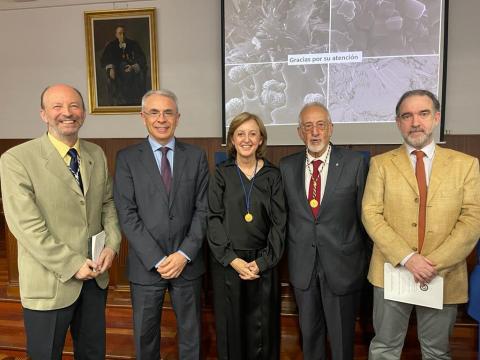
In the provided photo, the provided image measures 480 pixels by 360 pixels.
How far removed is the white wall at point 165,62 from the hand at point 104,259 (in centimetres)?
181

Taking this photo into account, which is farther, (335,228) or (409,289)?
(335,228)

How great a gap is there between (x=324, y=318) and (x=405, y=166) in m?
0.89

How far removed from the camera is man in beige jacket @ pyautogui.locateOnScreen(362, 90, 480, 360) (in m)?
1.70

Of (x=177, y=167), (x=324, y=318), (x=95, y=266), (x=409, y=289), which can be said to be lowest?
(x=324, y=318)

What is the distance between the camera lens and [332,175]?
6.23 ft

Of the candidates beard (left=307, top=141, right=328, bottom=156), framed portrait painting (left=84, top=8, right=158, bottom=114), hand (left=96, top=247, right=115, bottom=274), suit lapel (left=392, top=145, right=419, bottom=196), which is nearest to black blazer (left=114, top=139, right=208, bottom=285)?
hand (left=96, top=247, right=115, bottom=274)

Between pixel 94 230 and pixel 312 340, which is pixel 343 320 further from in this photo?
pixel 94 230

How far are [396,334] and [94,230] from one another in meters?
1.54

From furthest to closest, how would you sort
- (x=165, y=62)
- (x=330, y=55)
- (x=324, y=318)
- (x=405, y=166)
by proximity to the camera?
1. (x=165, y=62)
2. (x=330, y=55)
3. (x=324, y=318)
4. (x=405, y=166)

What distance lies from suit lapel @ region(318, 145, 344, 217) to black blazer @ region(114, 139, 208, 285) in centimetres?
62

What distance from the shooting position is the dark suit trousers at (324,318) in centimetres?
192

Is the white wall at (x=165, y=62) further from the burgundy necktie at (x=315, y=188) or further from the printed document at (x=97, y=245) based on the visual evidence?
the printed document at (x=97, y=245)

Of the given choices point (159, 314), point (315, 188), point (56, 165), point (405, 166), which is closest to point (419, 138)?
point (405, 166)

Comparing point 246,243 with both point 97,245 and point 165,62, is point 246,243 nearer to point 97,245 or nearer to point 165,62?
point 97,245
